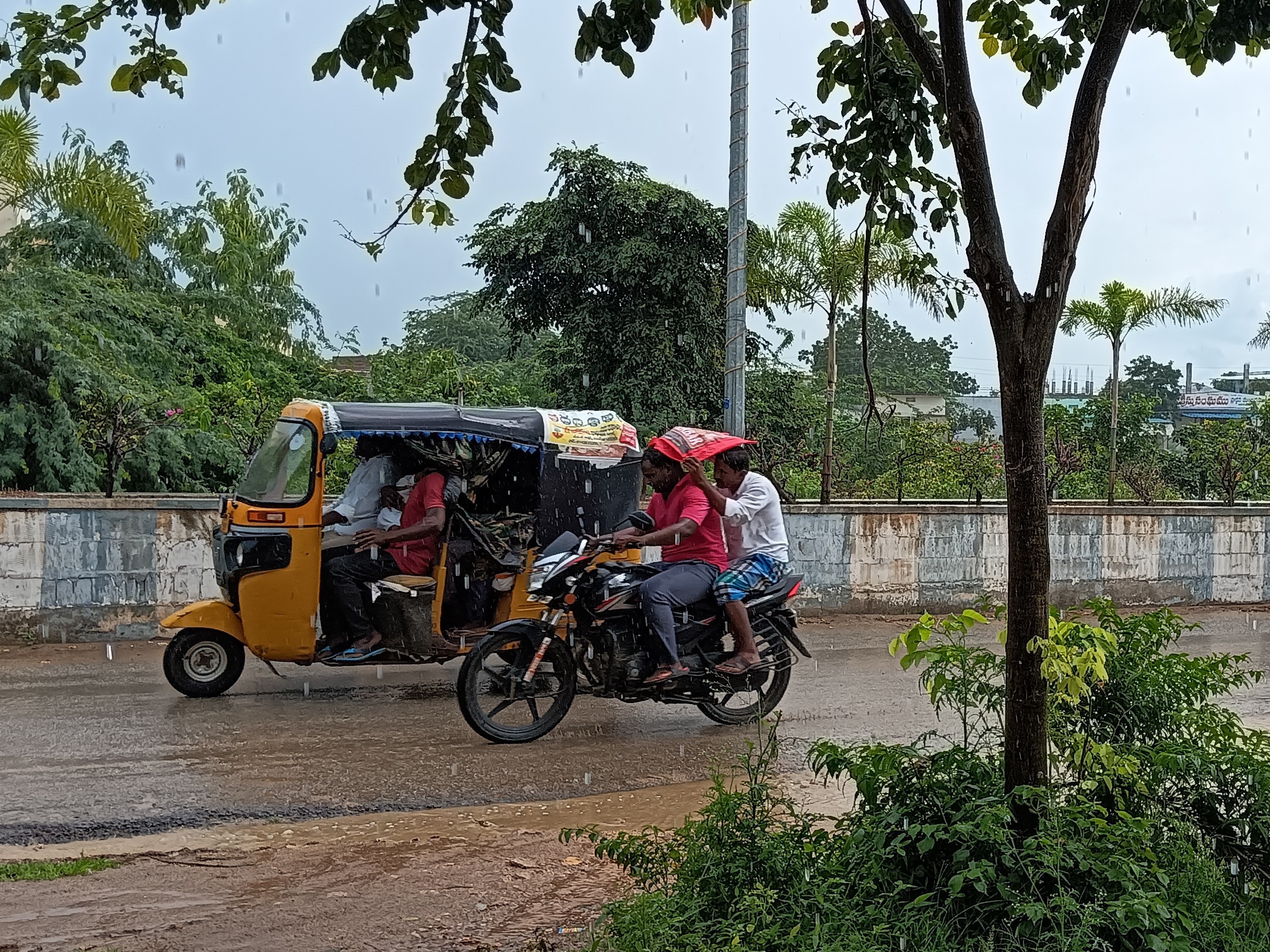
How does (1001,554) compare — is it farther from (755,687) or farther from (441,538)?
(441,538)

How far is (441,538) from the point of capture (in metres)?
9.05

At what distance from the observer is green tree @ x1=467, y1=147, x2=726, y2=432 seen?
17.5m

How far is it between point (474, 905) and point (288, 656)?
4.30 metres

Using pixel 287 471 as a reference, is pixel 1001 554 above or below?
below

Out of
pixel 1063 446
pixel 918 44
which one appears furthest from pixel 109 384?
pixel 918 44

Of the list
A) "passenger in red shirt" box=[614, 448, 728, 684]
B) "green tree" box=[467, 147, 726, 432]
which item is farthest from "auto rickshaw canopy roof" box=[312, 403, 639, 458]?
"green tree" box=[467, 147, 726, 432]

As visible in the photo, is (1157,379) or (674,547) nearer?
(674,547)

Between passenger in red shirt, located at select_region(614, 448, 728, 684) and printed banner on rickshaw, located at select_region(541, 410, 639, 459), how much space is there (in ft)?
4.33

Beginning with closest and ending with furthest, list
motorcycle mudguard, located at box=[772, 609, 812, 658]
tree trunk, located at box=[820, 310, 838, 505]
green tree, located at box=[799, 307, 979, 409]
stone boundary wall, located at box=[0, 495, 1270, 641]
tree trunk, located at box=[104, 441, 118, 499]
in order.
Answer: motorcycle mudguard, located at box=[772, 609, 812, 658]
stone boundary wall, located at box=[0, 495, 1270, 641]
tree trunk, located at box=[104, 441, 118, 499]
tree trunk, located at box=[820, 310, 838, 505]
green tree, located at box=[799, 307, 979, 409]

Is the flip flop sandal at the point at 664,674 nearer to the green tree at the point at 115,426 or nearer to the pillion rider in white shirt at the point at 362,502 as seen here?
the pillion rider in white shirt at the point at 362,502

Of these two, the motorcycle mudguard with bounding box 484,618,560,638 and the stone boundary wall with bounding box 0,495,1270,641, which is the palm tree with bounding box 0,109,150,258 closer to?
the stone boundary wall with bounding box 0,495,1270,641

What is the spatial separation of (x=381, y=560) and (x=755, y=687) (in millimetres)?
2848

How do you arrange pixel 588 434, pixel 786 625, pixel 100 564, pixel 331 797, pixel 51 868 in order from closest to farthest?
pixel 51 868
pixel 331 797
pixel 786 625
pixel 588 434
pixel 100 564

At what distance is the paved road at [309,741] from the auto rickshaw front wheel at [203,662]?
0.14 meters
